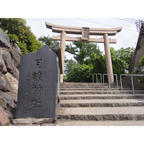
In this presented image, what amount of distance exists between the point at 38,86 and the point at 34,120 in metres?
0.61

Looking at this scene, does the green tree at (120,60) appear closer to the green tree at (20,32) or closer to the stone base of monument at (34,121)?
the green tree at (20,32)

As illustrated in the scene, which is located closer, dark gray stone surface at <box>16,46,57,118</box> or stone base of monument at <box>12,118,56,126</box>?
stone base of monument at <box>12,118,56,126</box>

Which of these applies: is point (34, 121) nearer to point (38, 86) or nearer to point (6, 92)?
point (38, 86)

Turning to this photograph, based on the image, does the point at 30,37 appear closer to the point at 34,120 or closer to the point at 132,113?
the point at 34,120

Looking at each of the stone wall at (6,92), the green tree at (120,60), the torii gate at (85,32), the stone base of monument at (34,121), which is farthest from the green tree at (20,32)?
the green tree at (120,60)

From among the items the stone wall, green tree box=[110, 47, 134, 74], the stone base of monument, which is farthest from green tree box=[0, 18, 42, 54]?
green tree box=[110, 47, 134, 74]

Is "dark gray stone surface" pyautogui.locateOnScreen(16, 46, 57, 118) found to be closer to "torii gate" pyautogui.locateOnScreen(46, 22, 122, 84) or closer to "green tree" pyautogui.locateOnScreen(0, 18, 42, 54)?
"green tree" pyautogui.locateOnScreen(0, 18, 42, 54)

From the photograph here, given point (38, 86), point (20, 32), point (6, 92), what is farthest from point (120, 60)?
point (6, 92)

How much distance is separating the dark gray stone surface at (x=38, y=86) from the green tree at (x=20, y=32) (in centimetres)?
248

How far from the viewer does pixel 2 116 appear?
6.15ft

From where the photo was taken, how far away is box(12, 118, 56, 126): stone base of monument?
199 centimetres

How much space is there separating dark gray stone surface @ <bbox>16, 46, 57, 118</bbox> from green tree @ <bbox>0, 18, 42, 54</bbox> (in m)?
2.48

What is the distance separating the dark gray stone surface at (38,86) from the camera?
2.17 meters

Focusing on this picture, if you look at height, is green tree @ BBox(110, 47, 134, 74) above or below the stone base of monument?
above
